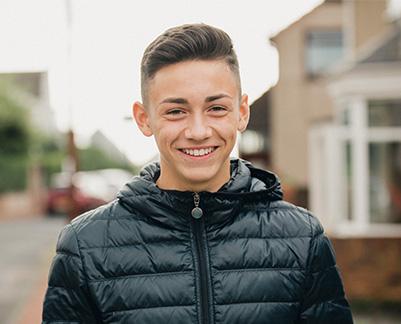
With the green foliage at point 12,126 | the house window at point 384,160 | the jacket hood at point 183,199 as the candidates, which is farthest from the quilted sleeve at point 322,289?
the green foliage at point 12,126

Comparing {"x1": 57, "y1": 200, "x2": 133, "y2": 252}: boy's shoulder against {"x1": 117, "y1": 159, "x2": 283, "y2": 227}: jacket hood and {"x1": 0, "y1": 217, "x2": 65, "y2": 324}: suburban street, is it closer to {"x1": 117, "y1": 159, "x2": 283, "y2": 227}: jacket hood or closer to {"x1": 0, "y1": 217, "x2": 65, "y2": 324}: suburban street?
{"x1": 117, "y1": 159, "x2": 283, "y2": 227}: jacket hood

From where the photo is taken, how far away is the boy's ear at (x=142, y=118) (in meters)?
2.52

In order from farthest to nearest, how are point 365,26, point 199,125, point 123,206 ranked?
1. point 365,26
2. point 123,206
3. point 199,125

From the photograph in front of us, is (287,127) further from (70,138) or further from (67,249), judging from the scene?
(67,249)

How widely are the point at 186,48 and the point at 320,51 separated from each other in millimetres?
22829

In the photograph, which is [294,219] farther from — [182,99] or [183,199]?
[182,99]

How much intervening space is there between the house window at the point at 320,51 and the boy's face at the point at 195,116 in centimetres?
2244

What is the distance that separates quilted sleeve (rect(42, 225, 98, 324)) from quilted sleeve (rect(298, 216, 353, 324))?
647 mm

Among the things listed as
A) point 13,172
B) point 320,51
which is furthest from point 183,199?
point 13,172

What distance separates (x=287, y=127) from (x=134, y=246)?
74.4 ft

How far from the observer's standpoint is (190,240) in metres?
2.42

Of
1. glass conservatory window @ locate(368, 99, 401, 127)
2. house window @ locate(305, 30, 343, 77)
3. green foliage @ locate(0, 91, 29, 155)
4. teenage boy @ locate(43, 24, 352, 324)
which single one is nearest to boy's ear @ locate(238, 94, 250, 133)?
teenage boy @ locate(43, 24, 352, 324)

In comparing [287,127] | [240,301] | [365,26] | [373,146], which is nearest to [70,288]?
[240,301]

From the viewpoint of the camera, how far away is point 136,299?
2367 millimetres
